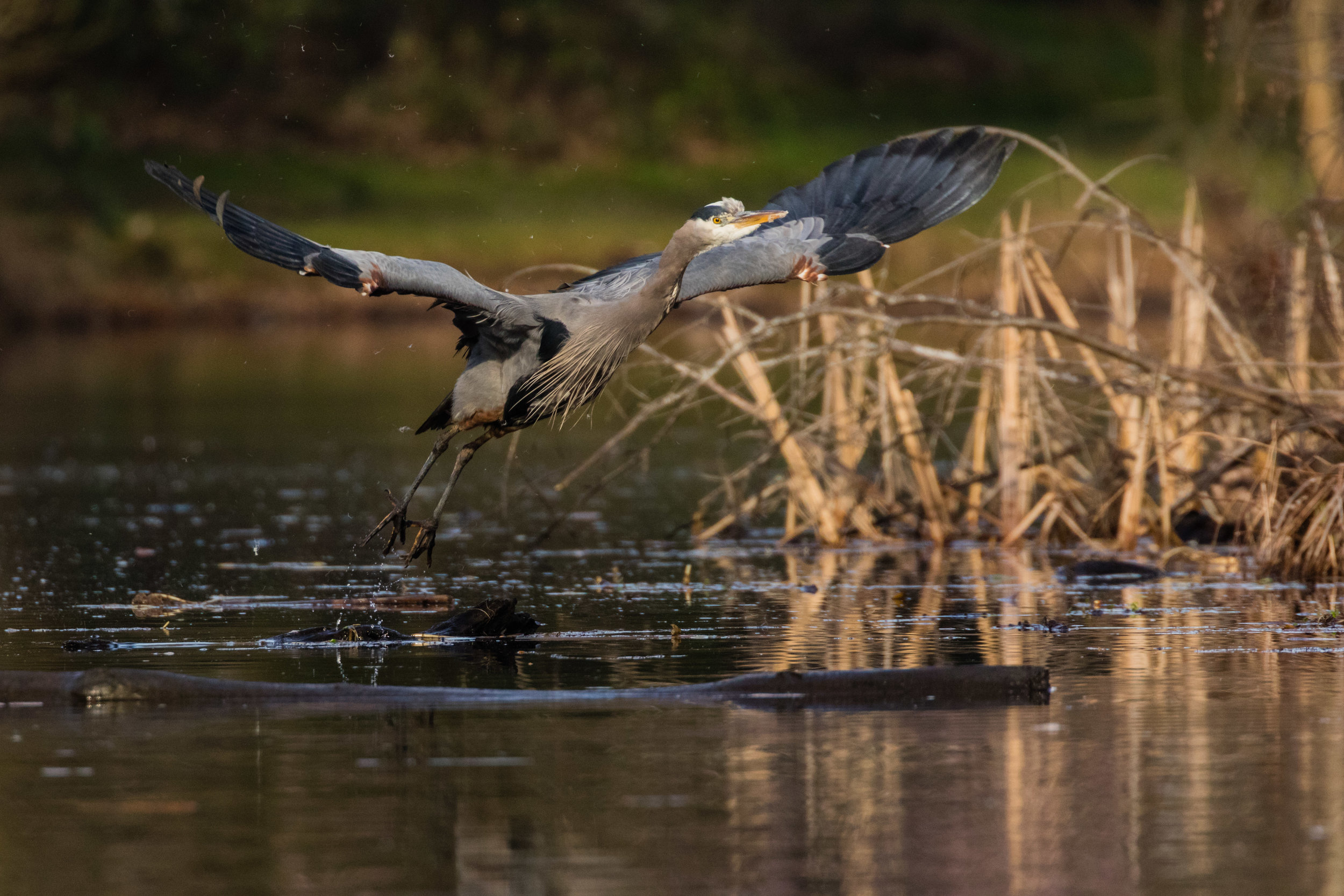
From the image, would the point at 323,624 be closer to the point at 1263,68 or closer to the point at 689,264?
the point at 689,264

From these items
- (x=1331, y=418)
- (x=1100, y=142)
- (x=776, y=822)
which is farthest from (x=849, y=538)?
(x=1100, y=142)

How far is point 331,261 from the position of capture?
7844 millimetres

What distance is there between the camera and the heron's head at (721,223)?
8.03m

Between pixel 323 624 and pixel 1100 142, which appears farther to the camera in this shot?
pixel 1100 142

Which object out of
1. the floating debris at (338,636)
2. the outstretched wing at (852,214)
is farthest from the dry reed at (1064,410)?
the floating debris at (338,636)

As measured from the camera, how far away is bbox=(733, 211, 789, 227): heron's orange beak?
7.94 m

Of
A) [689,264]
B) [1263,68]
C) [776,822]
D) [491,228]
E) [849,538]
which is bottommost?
[776,822]

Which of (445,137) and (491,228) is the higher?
(445,137)

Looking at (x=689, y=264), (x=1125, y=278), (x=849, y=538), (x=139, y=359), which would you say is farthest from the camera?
(x=139, y=359)

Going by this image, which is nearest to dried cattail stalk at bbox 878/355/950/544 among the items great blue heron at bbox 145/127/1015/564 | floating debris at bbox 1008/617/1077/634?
great blue heron at bbox 145/127/1015/564

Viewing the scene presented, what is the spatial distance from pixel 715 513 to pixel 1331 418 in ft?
13.4

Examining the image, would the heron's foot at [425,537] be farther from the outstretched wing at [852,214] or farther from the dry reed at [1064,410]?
A: the dry reed at [1064,410]

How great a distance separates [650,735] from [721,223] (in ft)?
7.56

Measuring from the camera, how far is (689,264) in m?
8.78
